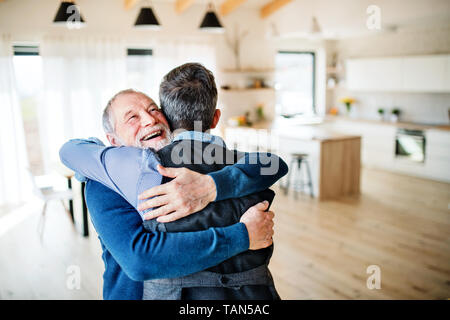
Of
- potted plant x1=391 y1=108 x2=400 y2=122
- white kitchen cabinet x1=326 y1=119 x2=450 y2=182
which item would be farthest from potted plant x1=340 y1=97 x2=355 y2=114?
potted plant x1=391 y1=108 x2=400 y2=122

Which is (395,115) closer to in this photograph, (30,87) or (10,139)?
(30,87)

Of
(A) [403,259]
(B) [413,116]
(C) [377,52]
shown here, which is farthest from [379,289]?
(C) [377,52]

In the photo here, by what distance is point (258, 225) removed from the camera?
117 cm

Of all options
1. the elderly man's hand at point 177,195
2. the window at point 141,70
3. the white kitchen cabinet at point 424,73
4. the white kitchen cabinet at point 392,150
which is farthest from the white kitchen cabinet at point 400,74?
the elderly man's hand at point 177,195

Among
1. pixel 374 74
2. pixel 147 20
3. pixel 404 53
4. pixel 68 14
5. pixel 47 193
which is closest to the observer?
pixel 68 14

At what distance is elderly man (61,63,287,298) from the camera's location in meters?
1.06

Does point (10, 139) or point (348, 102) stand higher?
point (348, 102)

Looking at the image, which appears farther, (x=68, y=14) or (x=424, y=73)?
(x=424, y=73)

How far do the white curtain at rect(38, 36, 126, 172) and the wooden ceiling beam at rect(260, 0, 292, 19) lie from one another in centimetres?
296

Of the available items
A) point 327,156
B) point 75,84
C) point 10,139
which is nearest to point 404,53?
point 327,156

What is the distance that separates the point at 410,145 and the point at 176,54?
14.2ft

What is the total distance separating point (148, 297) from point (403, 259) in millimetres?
3355

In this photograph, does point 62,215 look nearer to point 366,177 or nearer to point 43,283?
point 43,283

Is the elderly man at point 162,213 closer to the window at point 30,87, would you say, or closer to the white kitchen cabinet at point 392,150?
the window at point 30,87
